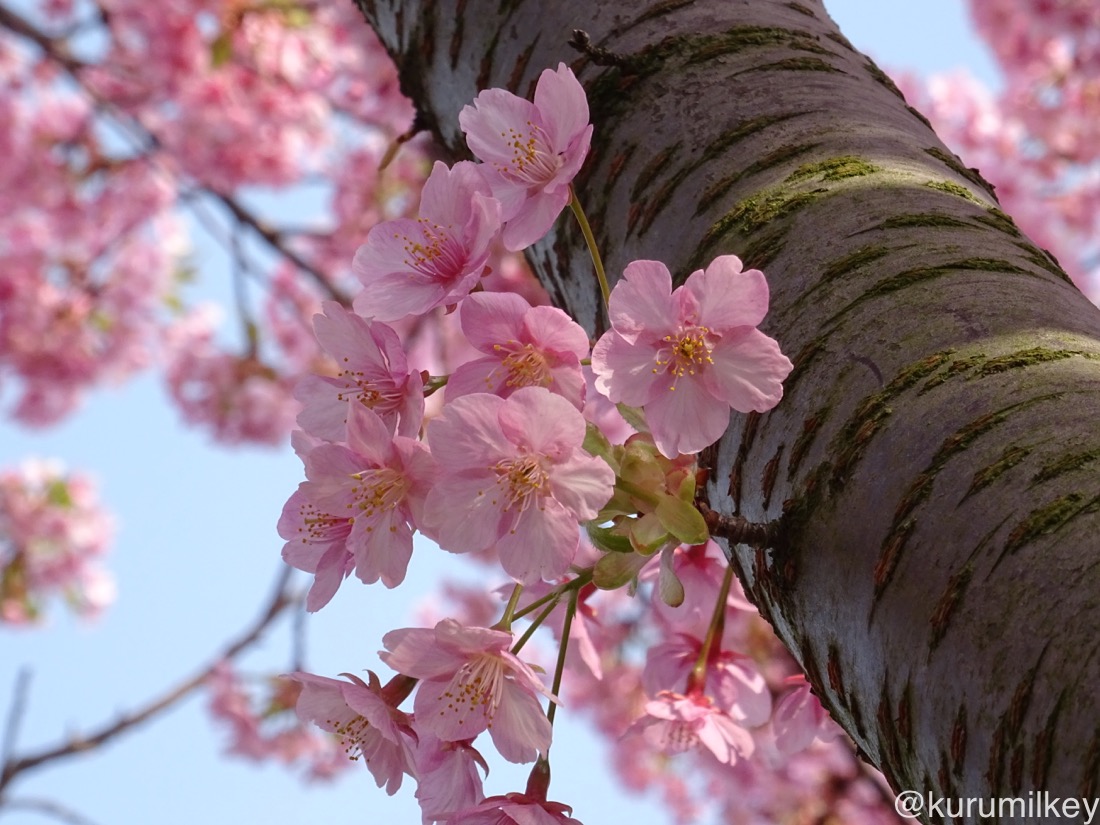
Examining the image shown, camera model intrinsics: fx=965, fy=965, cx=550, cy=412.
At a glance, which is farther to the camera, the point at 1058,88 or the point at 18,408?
the point at 18,408

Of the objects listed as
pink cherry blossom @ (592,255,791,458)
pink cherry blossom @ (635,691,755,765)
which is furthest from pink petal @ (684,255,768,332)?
pink cherry blossom @ (635,691,755,765)

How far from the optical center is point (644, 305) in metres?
0.76

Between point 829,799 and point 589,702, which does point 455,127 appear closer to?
point 829,799

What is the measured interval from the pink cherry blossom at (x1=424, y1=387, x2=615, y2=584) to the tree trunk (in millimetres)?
157

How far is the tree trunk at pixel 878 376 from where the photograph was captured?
21.7 inches

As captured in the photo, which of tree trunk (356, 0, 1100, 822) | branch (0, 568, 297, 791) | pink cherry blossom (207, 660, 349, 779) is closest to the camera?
tree trunk (356, 0, 1100, 822)

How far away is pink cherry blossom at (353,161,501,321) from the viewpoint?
0.82 m

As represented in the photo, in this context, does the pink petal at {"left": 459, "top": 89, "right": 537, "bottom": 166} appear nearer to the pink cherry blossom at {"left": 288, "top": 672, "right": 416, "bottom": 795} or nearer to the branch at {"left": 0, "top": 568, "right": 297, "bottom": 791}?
the pink cherry blossom at {"left": 288, "top": 672, "right": 416, "bottom": 795}

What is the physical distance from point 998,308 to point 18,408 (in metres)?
8.24

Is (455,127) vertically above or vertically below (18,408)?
below

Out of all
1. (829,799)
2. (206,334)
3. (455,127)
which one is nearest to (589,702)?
(829,799)

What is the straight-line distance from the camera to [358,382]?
86 cm

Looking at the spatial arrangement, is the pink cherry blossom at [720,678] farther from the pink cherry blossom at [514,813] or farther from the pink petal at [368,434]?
the pink petal at [368,434]

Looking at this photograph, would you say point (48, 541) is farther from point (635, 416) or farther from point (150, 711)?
point (635, 416)
